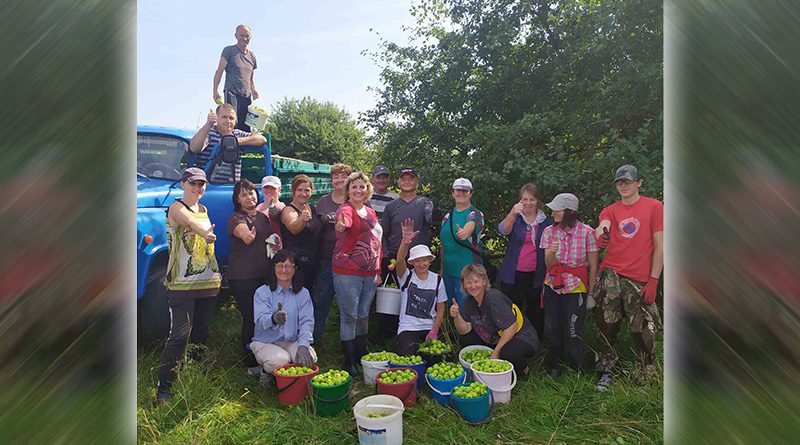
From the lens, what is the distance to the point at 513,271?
4.56 metres

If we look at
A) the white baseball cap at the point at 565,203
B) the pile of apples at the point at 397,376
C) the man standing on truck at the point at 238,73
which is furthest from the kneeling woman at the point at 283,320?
the man standing on truck at the point at 238,73

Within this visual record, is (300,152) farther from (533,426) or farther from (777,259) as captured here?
(777,259)

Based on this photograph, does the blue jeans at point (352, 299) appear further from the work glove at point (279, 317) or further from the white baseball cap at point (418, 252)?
the work glove at point (279, 317)

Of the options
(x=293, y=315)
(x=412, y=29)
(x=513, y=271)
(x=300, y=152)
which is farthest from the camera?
(x=300, y=152)

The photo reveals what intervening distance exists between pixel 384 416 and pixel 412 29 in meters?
4.77

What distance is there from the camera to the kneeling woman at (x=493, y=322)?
163 inches

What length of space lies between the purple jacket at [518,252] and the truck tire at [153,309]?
9.68ft

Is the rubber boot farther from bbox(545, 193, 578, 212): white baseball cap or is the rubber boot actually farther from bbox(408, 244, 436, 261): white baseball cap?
bbox(545, 193, 578, 212): white baseball cap

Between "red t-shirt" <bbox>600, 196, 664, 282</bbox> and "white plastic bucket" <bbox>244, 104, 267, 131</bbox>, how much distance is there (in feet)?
12.5

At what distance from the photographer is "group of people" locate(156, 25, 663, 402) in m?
3.83

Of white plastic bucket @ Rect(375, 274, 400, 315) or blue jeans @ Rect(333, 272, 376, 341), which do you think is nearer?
blue jeans @ Rect(333, 272, 376, 341)

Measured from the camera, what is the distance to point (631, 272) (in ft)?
12.9

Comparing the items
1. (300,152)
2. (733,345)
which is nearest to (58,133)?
(733,345)

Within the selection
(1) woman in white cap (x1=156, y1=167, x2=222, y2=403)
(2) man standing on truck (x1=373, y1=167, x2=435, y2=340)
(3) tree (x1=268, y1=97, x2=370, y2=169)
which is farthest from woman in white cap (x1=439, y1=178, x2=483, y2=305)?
(3) tree (x1=268, y1=97, x2=370, y2=169)
